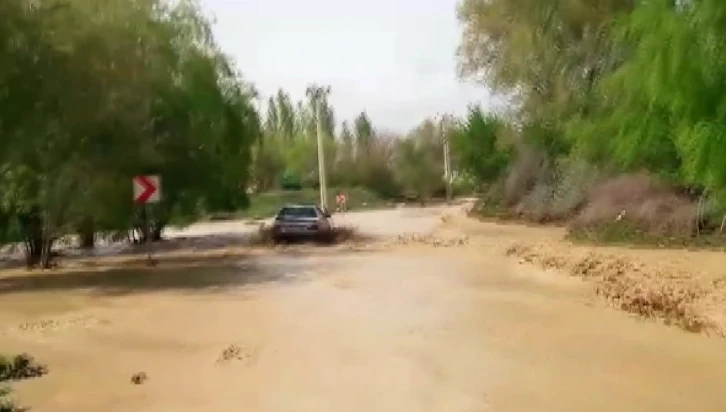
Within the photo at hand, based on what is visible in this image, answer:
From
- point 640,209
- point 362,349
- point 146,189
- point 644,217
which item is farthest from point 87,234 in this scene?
point 362,349

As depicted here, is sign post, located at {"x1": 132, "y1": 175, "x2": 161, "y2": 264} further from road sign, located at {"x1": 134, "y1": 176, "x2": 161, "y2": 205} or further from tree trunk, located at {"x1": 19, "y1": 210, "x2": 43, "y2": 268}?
tree trunk, located at {"x1": 19, "y1": 210, "x2": 43, "y2": 268}

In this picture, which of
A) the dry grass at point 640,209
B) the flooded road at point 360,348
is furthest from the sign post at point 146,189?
the dry grass at point 640,209

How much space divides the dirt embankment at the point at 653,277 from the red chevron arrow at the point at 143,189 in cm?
1020

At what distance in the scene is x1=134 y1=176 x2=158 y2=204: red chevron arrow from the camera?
1114 inches

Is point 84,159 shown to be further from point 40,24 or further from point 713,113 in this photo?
point 713,113

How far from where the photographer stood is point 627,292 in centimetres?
1903

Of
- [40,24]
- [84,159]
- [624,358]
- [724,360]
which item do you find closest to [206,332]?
[624,358]

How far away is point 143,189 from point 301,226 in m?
10.1

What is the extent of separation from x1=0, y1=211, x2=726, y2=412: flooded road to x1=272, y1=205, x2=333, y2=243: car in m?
12.4

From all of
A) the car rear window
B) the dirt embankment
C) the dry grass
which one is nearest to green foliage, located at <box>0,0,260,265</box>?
the car rear window

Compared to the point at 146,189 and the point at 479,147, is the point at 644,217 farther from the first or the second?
Result: the point at 479,147

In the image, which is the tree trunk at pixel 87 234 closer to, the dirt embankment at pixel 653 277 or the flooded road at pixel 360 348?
the flooded road at pixel 360 348

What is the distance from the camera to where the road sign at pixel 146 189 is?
28.3m

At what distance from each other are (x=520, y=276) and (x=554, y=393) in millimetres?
13394
